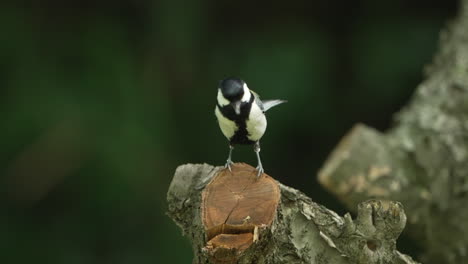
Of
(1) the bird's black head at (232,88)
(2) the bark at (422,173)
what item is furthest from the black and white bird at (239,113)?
(2) the bark at (422,173)

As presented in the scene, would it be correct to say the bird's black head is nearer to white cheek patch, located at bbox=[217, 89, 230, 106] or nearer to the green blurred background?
white cheek patch, located at bbox=[217, 89, 230, 106]

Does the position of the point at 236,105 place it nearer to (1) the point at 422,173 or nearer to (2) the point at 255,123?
(2) the point at 255,123

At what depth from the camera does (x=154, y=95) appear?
3.83 metres

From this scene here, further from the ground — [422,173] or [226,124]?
[226,124]

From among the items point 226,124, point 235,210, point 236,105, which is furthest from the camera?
point 226,124

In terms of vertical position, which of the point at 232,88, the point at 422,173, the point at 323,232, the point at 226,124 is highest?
the point at 232,88

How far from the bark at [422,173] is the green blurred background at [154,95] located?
37.9 inches

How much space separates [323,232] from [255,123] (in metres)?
0.44

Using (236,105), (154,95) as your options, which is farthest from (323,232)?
(154,95)

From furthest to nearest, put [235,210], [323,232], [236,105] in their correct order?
1. [236,105]
2. [323,232]
3. [235,210]

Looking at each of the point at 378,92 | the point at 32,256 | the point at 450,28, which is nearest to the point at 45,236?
the point at 32,256

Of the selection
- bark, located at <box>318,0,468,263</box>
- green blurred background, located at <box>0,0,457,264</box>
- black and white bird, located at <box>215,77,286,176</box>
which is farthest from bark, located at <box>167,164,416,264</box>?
green blurred background, located at <box>0,0,457,264</box>

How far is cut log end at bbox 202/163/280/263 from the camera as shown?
1.65 m

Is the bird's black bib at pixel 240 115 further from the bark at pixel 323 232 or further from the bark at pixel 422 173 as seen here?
the bark at pixel 422 173
